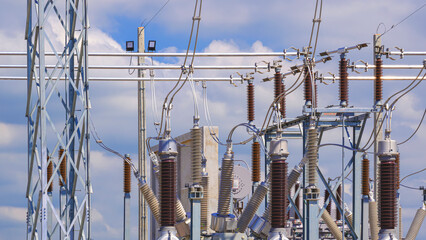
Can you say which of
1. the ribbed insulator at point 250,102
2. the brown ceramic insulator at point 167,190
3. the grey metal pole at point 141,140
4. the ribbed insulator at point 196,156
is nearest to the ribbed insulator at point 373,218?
the ribbed insulator at point 250,102

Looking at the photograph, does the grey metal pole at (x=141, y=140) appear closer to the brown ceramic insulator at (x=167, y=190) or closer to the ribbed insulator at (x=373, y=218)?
the ribbed insulator at (x=373, y=218)

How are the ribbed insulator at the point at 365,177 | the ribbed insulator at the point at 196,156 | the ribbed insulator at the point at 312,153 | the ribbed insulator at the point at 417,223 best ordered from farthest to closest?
the ribbed insulator at the point at 365,177
the ribbed insulator at the point at 417,223
the ribbed insulator at the point at 196,156
the ribbed insulator at the point at 312,153

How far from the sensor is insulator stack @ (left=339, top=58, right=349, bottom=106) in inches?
734

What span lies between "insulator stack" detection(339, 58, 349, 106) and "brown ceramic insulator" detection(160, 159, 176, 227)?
5447 mm

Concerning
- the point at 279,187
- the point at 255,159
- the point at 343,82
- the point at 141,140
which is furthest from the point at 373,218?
the point at 141,140

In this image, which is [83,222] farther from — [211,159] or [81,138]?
[211,159]

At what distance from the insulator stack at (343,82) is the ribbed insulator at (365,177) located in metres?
2.08

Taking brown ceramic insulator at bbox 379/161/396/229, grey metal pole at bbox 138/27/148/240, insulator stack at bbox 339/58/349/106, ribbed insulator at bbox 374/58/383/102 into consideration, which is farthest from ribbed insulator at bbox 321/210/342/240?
grey metal pole at bbox 138/27/148/240

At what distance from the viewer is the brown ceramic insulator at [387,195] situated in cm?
1391

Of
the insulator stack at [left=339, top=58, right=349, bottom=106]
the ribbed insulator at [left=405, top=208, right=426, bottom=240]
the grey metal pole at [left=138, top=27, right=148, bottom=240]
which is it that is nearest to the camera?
the insulator stack at [left=339, top=58, right=349, bottom=106]

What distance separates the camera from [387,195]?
552 inches

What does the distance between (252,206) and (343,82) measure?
146 inches

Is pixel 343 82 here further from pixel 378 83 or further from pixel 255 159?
pixel 255 159

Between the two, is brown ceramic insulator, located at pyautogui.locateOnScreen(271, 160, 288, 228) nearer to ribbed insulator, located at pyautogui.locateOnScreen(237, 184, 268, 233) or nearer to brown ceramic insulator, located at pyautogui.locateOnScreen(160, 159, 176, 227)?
brown ceramic insulator, located at pyautogui.locateOnScreen(160, 159, 176, 227)
